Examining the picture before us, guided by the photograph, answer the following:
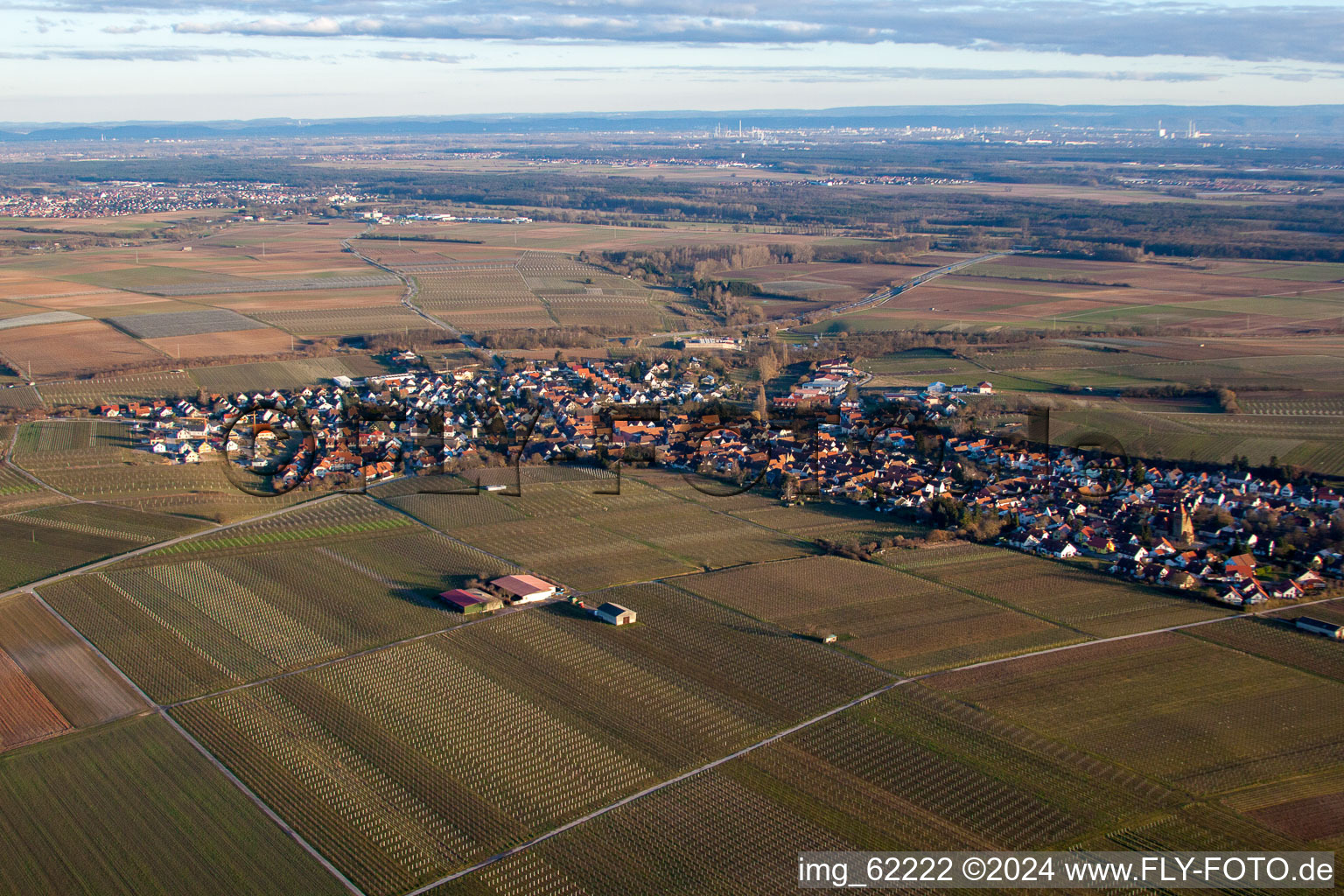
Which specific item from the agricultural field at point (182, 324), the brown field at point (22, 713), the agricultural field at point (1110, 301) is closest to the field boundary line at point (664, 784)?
the brown field at point (22, 713)

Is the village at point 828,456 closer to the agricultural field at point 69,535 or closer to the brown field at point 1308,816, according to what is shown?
the agricultural field at point 69,535

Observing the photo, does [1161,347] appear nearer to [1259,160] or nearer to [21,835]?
[21,835]

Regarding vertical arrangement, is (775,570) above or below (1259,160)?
below

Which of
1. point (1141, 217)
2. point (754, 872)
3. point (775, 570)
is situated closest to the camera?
point (754, 872)

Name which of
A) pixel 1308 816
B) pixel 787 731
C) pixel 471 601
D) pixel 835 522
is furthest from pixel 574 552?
pixel 1308 816

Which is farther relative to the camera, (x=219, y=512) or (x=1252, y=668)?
(x=219, y=512)

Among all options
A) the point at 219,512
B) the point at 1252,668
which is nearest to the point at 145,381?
the point at 219,512

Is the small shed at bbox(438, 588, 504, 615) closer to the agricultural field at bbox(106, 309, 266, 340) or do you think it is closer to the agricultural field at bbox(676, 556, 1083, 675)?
the agricultural field at bbox(676, 556, 1083, 675)
